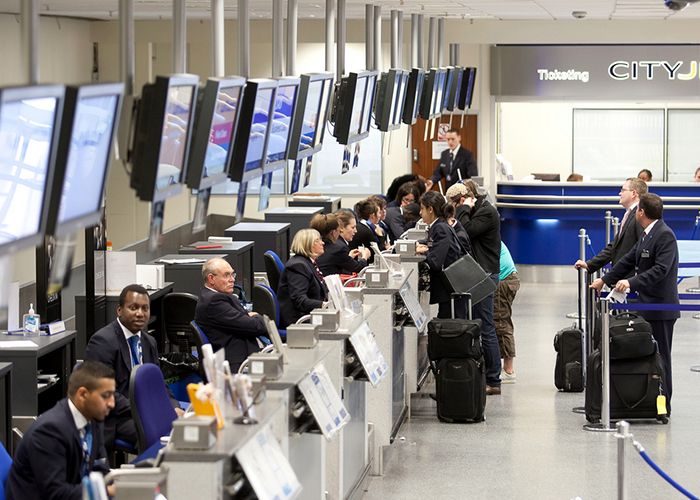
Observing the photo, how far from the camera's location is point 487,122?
47.8 feet

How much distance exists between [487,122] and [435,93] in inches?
173

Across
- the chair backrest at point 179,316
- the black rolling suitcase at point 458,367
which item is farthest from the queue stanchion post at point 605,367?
the chair backrest at point 179,316

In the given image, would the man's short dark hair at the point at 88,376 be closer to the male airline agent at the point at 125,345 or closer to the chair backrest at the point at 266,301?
the male airline agent at the point at 125,345

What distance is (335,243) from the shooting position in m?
8.02

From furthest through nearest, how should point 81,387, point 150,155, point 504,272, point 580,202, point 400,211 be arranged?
point 580,202 < point 400,211 < point 504,272 < point 81,387 < point 150,155

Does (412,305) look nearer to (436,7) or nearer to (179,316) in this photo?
(179,316)

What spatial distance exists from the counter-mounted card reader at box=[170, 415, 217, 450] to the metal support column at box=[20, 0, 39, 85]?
1.19 m

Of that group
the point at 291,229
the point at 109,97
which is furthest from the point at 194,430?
the point at 291,229

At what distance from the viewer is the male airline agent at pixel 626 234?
800 cm

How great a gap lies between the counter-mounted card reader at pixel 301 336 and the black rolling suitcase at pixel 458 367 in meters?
2.67

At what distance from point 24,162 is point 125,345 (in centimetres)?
273

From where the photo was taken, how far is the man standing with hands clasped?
712 centimetres

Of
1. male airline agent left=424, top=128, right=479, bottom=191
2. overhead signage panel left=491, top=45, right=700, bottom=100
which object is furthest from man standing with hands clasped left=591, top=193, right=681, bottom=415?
overhead signage panel left=491, top=45, right=700, bottom=100

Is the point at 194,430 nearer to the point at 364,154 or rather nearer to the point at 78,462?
the point at 78,462
